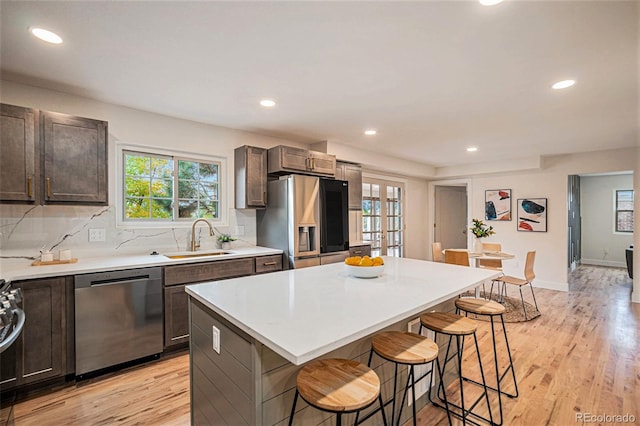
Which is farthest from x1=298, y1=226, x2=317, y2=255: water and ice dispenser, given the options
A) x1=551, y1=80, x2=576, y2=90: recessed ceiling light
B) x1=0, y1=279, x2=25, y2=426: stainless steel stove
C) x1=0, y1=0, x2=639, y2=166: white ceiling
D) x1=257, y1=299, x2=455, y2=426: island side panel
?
x1=551, y1=80, x2=576, y2=90: recessed ceiling light

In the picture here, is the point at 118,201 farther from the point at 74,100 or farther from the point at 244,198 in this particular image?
the point at 244,198

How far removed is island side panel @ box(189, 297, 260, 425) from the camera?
121 centimetres

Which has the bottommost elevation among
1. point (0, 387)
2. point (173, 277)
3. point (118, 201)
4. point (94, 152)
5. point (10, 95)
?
point (0, 387)

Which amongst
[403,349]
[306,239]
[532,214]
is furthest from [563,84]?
[532,214]

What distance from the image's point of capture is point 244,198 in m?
3.61

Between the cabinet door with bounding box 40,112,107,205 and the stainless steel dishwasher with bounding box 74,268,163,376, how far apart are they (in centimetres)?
74

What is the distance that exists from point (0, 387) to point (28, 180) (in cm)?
147

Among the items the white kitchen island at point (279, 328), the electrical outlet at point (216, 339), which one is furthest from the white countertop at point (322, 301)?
the electrical outlet at point (216, 339)

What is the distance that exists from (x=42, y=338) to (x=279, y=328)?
2199 millimetres

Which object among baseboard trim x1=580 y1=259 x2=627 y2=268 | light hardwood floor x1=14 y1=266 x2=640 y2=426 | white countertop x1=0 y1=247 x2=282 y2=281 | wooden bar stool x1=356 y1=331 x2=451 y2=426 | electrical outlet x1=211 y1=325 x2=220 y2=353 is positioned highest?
white countertop x1=0 y1=247 x2=282 y2=281

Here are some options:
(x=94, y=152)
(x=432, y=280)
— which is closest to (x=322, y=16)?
(x=432, y=280)

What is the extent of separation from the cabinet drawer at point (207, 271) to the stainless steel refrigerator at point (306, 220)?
537 mm

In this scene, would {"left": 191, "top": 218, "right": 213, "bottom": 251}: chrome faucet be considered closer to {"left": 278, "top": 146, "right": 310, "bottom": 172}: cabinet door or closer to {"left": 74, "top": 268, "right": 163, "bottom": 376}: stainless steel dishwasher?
{"left": 74, "top": 268, "right": 163, "bottom": 376}: stainless steel dishwasher

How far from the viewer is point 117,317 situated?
2.45 m
